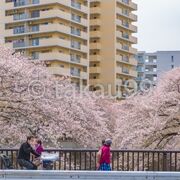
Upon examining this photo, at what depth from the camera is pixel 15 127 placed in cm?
2453

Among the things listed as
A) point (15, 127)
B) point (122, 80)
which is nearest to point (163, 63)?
point (122, 80)

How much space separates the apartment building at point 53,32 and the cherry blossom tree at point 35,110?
38.6 m

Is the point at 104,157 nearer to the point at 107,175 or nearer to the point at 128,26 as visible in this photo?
the point at 107,175

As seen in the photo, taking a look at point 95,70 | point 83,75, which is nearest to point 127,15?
point 95,70

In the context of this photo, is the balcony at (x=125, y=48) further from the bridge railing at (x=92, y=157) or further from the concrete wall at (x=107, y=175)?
the concrete wall at (x=107, y=175)

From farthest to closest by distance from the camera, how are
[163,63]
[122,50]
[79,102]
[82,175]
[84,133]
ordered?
1. [163,63]
2. [122,50]
3. [79,102]
4. [84,133]
5. [82,175]

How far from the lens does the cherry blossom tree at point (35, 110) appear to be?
82.4ft

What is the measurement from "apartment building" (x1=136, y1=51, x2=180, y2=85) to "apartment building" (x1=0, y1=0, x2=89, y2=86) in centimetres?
2539

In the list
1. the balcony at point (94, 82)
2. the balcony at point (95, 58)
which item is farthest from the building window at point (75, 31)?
the balcony at point (94, 82)

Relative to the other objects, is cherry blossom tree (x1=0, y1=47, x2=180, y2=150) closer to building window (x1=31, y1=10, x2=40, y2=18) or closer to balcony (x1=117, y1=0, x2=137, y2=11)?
building window (x1=31, y1=10, x2=40, y2=18)

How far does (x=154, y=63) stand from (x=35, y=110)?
97719 mm

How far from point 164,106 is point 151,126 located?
1.88 meters

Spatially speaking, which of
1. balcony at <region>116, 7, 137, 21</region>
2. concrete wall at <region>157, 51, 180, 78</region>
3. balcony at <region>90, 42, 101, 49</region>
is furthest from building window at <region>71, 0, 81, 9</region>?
concrete wall at <region>157, 51, 180, 78</region>

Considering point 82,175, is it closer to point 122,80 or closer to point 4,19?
point 4,19
